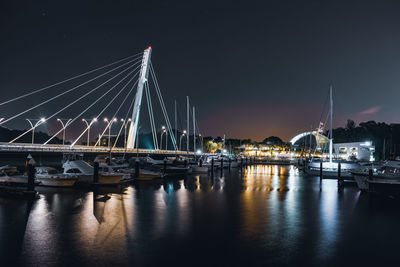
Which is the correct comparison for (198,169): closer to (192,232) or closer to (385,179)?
(385,179)

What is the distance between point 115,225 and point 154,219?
228 centimetres

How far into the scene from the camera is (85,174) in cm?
2783

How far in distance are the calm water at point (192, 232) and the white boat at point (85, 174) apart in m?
4.43

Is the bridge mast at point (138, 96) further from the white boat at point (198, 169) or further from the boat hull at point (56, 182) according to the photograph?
the boat hull at point (56, 182)

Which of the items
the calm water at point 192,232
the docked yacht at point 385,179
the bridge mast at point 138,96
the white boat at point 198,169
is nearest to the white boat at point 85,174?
the calm water at point 192,232

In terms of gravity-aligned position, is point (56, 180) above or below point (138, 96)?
below

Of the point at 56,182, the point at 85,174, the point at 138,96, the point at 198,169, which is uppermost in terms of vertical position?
the point at 138,96

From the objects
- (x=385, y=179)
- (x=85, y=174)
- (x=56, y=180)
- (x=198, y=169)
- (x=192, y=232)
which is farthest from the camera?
(x=198, y=169)

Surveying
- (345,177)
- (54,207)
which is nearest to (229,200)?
(54,207)

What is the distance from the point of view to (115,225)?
14.7m

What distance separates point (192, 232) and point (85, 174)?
54.2ft

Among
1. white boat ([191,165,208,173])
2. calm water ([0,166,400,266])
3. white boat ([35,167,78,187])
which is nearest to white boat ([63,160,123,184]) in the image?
white boat ([35,167,78,187])

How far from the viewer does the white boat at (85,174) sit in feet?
91.1

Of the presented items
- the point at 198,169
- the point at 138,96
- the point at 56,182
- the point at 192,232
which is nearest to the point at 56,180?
the point at 56,182
